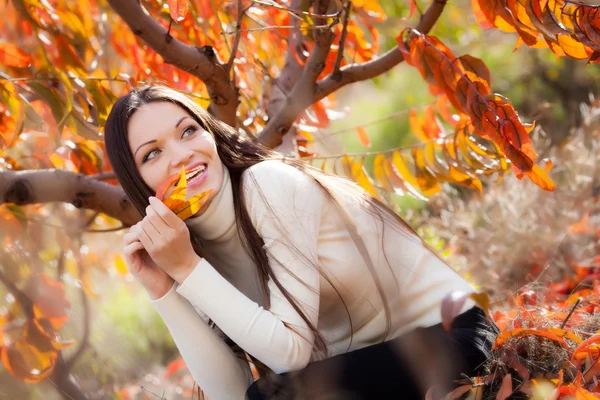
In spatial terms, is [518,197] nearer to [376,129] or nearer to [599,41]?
[599,41]

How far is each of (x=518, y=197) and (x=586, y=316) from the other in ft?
4.37

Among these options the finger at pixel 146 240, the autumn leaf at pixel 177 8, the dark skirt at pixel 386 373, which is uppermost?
the autumn leaf at pixel 177 8

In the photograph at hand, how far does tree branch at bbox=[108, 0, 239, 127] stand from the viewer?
167 centimetres

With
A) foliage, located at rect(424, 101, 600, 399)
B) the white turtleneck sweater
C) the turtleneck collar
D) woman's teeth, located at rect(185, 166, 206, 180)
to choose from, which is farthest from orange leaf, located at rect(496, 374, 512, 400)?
woman's teeth, located at rect(185, 166, 206, 180)

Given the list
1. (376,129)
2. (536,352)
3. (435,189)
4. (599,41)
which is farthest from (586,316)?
(376,129)

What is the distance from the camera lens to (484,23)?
74.3 inches

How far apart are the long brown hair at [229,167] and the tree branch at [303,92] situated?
331mm

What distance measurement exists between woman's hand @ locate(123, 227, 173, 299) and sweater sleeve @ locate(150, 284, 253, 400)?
18 millimetres

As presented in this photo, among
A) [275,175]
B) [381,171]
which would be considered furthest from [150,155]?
[381,171]

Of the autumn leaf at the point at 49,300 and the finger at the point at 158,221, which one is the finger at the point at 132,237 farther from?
the autumn leaf at the point at 49,300

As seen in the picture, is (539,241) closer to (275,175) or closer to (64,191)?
(275,175)

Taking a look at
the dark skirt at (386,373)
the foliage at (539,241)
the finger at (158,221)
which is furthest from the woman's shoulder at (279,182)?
the foliage at (539,241)

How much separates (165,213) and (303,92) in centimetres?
71

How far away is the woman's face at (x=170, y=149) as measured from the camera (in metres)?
1.62
